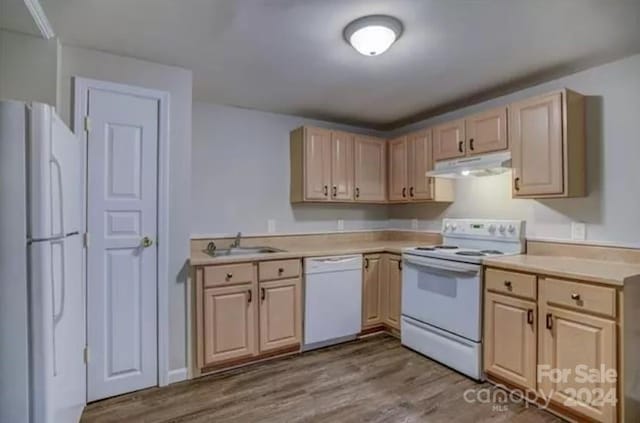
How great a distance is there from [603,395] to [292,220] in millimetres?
2727

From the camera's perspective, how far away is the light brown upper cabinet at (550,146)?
2.40m

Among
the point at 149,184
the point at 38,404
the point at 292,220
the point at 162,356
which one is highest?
the point at 149,184

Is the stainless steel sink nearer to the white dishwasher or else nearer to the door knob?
the white dishwasher

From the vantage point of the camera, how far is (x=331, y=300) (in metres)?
3.16

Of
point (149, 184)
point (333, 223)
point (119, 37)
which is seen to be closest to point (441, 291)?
point (333, 223)

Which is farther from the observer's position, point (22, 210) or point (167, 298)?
point (167, 298)

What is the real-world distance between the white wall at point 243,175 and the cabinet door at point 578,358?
232 cm

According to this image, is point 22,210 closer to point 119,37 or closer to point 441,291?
point 119,37

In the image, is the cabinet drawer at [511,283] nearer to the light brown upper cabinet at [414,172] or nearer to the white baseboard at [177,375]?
the light brown upper cabinet at [414,172]

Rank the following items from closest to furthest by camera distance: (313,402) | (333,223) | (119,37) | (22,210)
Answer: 1. (22,210)
2. (119,37)
3. (313,402)
4. (333,223)

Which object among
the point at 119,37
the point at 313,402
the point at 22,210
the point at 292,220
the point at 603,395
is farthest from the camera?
the point at 292,220

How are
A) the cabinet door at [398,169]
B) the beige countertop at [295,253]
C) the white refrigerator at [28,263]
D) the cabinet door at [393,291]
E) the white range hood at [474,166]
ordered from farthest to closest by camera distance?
the cabinet door at [398,169] → the cabinet door at [393,291] → the white range hood at [474,166] → the beige countertop at [295,253] → the white refrigerator at [28,263]

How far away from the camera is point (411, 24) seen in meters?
1.92

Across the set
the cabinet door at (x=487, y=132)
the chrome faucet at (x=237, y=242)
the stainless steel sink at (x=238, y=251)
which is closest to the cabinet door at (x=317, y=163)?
the stainless steel sink at (x=238, y=251)
